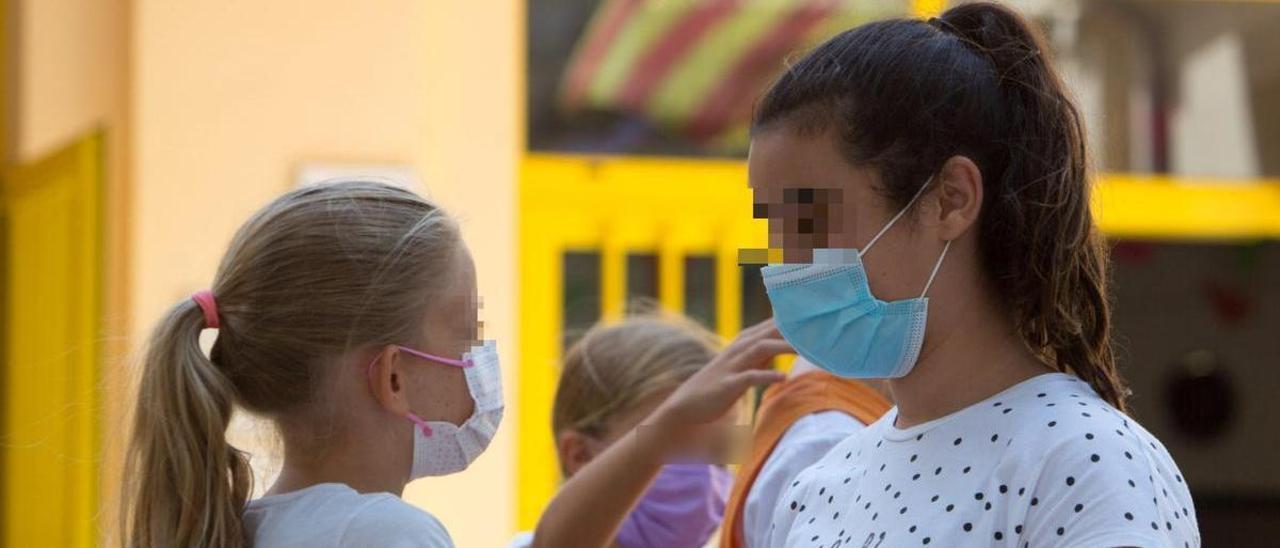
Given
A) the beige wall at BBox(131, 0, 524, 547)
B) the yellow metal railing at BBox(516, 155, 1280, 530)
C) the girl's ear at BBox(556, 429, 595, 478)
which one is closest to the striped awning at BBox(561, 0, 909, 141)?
the yellow metal railing at BBox(516, 155, 1280, 530)

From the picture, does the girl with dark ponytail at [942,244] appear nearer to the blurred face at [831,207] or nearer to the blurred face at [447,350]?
the blurred face at [831,207]

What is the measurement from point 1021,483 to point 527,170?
12.3 ft

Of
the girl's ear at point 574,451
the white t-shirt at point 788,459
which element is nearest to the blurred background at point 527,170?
the girl's ear at point 574,451

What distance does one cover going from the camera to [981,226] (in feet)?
5.75

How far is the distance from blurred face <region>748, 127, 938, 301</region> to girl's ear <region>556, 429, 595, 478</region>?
1.28 metres

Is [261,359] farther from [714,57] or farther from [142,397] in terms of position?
[714,57]

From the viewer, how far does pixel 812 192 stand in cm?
181

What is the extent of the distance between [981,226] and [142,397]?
3.30 ft

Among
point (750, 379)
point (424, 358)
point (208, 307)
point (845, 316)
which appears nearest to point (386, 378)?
point (424, 358)

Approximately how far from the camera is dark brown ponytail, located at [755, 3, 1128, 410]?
174cm

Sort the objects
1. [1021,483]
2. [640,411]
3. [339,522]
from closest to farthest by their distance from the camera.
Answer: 1. [1021,483]
2. [339,522]
3. [640,411]

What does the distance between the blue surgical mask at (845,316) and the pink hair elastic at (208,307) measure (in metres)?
0.66

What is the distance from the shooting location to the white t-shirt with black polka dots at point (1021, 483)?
5.05 ft

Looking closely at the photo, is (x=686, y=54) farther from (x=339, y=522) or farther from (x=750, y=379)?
(x=339, y=522)
